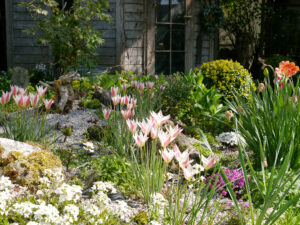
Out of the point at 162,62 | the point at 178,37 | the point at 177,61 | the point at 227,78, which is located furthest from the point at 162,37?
the point at 227,78

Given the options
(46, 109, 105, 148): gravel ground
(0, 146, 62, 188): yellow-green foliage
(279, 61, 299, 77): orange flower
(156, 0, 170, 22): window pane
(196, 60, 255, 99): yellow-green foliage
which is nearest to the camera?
(0, 146, 62, 188): yellow-green foliage

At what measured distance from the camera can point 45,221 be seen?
4.68 feet

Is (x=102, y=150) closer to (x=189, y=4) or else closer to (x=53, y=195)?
(x=53, y=195)

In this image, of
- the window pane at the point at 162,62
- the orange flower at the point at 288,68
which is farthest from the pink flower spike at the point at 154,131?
the window pane at the point at 162,62

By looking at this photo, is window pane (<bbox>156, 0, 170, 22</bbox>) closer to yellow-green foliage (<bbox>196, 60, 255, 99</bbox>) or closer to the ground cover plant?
yellow-green foliage (<bbox>196, 60, 255, 99</bbox>)

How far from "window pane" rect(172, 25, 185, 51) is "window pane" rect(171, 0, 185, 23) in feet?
0.57

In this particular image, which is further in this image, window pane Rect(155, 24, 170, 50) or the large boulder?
window pane Rect(155, 24, 170, 50)

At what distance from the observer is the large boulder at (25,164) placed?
94.0 inches

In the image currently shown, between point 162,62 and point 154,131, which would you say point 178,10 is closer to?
point 162,62

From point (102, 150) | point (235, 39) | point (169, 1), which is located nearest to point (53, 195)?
point (102, 150)

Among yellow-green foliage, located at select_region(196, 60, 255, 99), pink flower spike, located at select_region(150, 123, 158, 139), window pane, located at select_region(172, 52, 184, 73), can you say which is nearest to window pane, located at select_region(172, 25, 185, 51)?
window pane, located at select_region(172, 52, 184, 73)

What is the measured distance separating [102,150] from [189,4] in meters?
6.45

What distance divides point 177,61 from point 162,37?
2.41 ft

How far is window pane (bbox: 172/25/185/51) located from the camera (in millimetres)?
8922
